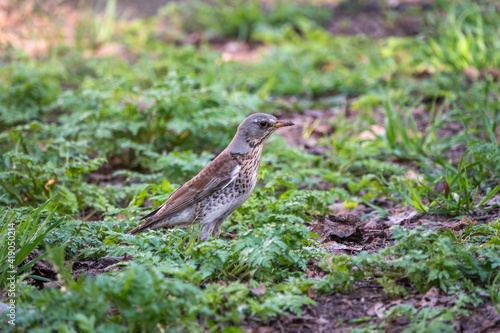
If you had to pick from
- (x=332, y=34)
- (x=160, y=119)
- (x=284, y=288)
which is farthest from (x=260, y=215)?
(x=332, y=34)

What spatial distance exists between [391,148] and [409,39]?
394cm

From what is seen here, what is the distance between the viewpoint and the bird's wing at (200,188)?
4.48m

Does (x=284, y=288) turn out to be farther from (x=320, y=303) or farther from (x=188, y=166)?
(x=188, y=166)

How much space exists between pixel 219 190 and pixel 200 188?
19 cm

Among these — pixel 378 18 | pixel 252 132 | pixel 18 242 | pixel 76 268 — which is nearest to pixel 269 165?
pixel 252 132

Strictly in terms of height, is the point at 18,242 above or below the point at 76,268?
above

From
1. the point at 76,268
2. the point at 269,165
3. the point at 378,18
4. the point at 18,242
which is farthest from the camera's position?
the point at 378,18

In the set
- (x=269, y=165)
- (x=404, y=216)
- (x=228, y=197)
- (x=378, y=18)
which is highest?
(x=378, y=18)

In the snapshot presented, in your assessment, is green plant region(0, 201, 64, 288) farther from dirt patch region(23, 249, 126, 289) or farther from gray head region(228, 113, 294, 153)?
gray head region(228, 113, 294, 153)

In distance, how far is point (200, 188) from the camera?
4.58 meters

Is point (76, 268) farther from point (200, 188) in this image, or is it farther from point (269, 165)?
point (269, 165)

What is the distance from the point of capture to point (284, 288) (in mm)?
3336

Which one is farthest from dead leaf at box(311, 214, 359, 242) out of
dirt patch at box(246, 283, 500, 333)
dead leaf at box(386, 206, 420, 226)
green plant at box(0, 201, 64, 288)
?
green plant at box(0, 201, 64, 288)

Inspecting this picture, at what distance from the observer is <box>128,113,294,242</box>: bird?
4.46m
